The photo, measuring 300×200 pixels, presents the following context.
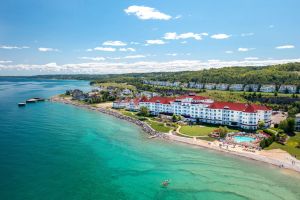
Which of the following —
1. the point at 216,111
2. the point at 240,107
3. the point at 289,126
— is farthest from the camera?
the point at 216,111

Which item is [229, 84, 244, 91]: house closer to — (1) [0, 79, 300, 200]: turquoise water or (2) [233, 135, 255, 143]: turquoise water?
(2) [233, 135, 255, 143]: turquoise water

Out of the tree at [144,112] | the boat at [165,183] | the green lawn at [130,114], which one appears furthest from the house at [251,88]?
the boat at [165,183]

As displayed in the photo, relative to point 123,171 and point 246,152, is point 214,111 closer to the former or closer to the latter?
point 246,152

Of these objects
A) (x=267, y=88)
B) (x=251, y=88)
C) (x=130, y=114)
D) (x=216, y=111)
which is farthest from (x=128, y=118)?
(x=251, y=88)

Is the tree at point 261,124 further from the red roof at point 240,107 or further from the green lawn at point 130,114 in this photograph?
the green lawn at point 130,114

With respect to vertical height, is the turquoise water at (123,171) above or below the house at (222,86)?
below
